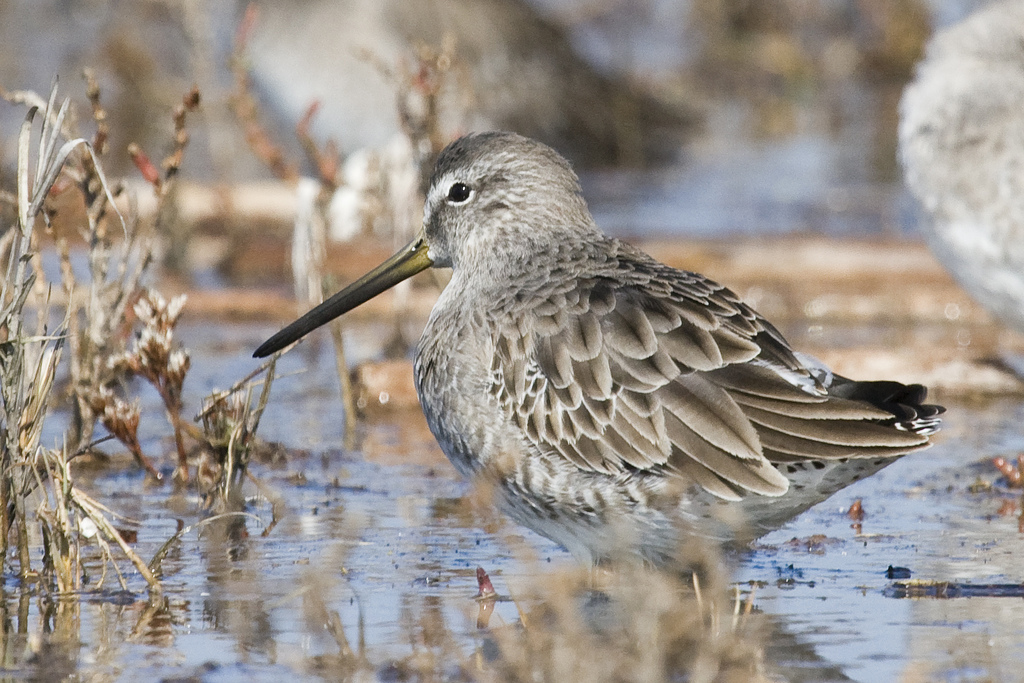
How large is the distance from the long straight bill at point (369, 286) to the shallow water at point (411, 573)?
498 mm

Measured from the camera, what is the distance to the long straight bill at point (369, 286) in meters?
4.87

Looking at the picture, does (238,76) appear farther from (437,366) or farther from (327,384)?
(437,366)

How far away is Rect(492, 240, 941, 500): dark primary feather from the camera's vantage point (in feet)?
12.0

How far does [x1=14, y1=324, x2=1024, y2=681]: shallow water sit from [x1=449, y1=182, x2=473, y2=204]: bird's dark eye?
876 mm

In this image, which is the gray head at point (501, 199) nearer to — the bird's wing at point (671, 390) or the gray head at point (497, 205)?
the gray head at point (497, 205)

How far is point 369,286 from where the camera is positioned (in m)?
4.90

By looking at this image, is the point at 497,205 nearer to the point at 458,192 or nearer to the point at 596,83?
the point at 458,192

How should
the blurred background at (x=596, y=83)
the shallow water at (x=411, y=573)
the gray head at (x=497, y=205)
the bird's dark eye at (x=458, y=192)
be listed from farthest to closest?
the blurred background at (x=596, y=83) < the bird's dark eye at (x=458, y=192) < the gray head at (x=497, y=205) < the shallow water at (x=411, y=573)

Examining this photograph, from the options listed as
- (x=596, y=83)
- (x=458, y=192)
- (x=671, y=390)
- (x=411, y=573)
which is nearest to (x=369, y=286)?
(x=458, y=192)

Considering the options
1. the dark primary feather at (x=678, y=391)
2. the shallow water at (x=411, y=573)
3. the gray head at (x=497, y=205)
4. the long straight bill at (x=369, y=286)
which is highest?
the gray head at (x=497, y=205)

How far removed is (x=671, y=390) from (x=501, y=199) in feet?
3.54

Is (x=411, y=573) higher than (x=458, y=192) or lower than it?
lower

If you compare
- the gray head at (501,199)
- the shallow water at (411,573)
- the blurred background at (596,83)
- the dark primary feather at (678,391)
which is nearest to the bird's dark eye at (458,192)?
the gray head at (501,199)

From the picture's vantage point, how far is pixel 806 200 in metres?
10.6
